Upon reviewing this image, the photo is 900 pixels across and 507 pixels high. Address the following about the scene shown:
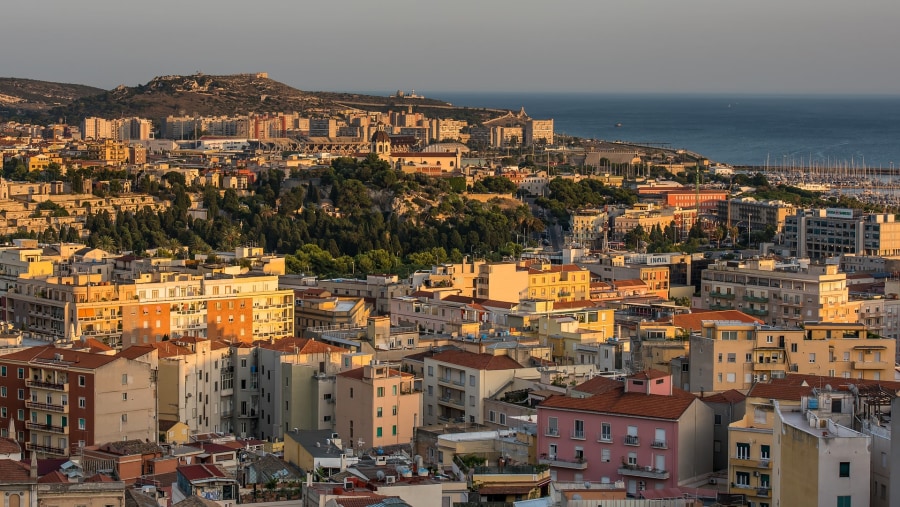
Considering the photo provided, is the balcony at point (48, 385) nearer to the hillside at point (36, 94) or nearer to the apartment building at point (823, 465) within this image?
the apartment building at point (823, 465)

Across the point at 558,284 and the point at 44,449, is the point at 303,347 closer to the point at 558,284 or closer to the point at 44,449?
the point at 44,449

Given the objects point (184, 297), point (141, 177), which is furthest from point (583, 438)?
point (141, 177)

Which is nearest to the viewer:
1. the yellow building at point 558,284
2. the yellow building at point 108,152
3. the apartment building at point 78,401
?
the apartment building at point 78,401

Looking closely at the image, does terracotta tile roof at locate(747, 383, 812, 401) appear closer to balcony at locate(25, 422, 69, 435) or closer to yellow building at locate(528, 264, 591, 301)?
balcony at locate(25, 422, 69, 435)

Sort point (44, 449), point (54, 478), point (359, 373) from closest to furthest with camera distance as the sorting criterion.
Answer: point (54, 478) → point (44, 449) → point (359, 373)


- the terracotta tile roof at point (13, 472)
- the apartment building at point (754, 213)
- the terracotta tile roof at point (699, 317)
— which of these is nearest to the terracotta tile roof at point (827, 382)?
the terracotta tile roof at point (13, 472)

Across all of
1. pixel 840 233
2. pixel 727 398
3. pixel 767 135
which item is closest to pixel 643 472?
pixel 727 398

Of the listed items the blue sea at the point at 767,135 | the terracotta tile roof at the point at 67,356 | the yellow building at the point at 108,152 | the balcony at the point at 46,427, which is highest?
the blue sea at the point at 767,135
